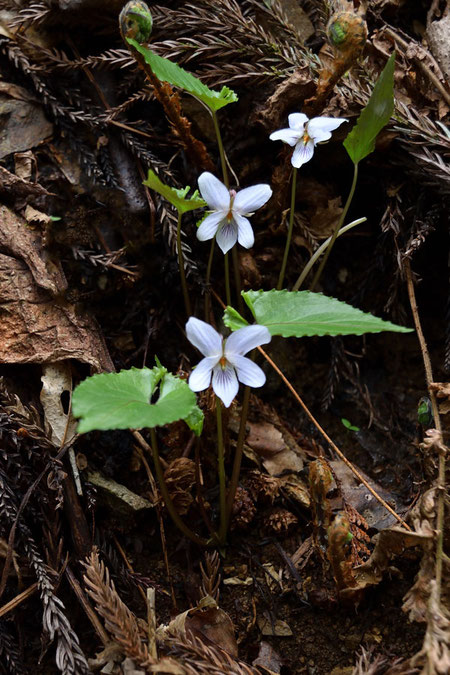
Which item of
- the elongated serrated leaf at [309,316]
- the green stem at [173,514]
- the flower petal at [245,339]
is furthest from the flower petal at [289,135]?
the green stem at [173,514]

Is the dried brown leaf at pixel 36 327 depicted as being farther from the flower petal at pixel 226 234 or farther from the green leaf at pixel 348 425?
A: the green leaf at pixel 348 425

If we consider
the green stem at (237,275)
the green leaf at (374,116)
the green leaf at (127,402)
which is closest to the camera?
the green leaf at (127,402)

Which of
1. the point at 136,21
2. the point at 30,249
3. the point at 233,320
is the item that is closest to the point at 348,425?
the point at 233,320

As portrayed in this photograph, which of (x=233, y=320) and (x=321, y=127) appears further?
(x=321, y=127)

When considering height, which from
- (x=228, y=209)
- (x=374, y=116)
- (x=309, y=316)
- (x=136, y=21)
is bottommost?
(x=309, y=316)

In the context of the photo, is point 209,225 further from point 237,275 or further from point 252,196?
point 237,275

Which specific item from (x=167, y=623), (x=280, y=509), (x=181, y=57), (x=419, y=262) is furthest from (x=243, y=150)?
(x=167, y=623)

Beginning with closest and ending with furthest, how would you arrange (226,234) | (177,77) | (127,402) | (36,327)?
(127,402) → (177,77) → (226,234) → (36,327)
